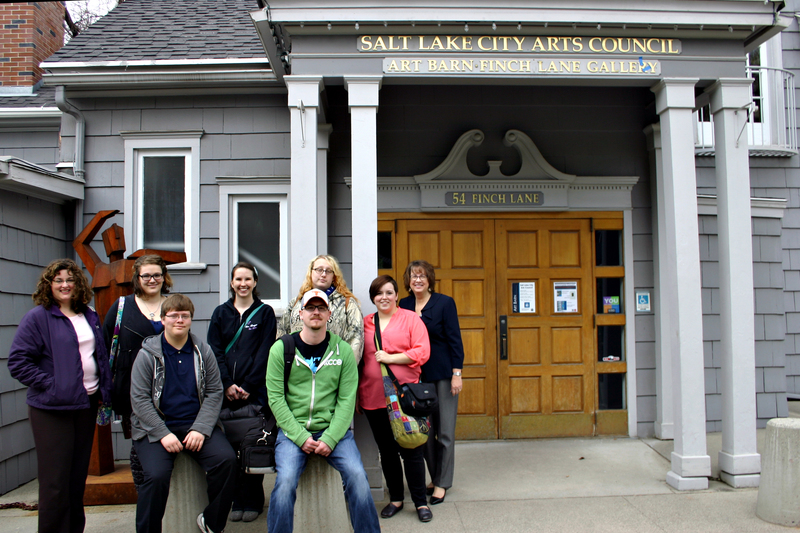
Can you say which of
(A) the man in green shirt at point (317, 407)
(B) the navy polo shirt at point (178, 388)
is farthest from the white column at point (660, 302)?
(B) the navy polo shirt at point (178, 388)

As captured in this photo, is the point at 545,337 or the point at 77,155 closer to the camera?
the point at 77,155

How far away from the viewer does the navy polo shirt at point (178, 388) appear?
3.79 metres

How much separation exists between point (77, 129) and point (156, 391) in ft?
12.5

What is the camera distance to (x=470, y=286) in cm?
655

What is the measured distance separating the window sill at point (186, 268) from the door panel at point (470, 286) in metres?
2.10

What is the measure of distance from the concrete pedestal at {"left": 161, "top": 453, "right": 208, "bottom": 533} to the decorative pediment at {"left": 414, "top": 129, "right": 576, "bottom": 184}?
12.3 feet

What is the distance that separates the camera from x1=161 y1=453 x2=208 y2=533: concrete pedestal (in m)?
3.81

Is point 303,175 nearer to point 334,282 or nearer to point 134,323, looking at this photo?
point 334,282

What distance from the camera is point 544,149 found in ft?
21.7

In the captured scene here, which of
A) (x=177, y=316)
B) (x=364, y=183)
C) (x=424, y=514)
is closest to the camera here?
(x=177, y=316)

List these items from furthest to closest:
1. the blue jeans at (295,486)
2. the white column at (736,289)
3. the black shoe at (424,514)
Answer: the white column at (736,289)
the black shoe at (424,514)
the blue jeans at (295,486)

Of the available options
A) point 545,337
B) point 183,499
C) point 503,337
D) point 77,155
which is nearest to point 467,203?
point 503,337

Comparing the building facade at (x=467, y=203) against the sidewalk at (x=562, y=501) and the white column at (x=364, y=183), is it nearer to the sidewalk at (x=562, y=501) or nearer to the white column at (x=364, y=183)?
the sidewalk at (x=562, y=501)

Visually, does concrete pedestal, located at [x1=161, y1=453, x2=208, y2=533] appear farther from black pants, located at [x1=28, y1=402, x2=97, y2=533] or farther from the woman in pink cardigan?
the woman in pink cardigan
